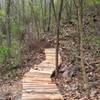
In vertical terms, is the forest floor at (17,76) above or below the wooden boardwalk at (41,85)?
below

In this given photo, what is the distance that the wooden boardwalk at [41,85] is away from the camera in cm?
695

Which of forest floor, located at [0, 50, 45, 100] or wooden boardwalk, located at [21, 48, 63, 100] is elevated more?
wooden boardwalk, located at [21, 48, 63, 100]

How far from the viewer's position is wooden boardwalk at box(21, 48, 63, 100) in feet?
22.8

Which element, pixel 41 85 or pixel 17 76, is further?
pixel 17 76

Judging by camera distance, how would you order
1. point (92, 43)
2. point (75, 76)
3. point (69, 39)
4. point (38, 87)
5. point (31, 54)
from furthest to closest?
point (69, 39) < point (31, 54) < point (92, 43) < point (75, 76) < point (38, 87)

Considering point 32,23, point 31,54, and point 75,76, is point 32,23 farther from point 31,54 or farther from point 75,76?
point 75,76

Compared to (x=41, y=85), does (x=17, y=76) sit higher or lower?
lower

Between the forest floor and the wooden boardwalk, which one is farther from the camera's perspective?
the forest floor

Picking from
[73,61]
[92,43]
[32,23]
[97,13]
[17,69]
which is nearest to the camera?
[73,61]

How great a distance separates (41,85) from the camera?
26.5ft

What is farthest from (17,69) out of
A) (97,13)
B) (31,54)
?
(97,13)

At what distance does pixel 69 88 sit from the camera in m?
8.15

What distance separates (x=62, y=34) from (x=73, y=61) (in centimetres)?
609

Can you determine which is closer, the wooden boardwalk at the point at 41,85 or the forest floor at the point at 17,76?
the wooden boardwalk at the point at 41,85
